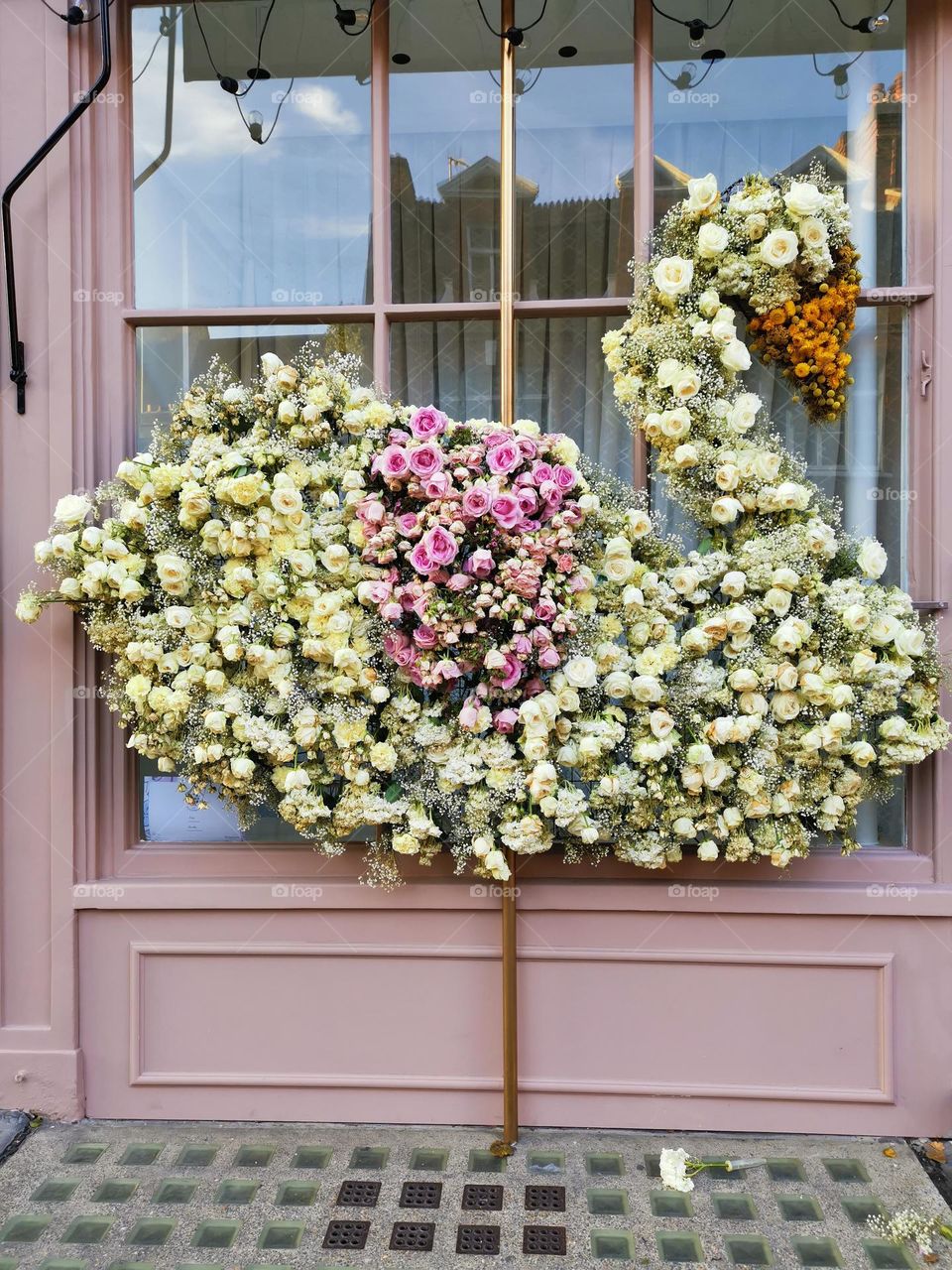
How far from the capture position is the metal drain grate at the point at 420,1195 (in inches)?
89.1

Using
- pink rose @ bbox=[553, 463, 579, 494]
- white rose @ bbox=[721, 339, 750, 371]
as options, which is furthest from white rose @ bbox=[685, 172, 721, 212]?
pink rose @ bbox=[553, 463, 579, 494]

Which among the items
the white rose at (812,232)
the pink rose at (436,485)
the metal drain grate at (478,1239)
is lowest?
the metal drain grate at (478,1239)

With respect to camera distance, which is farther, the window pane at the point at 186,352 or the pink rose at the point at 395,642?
the window pane at the point at 186,352

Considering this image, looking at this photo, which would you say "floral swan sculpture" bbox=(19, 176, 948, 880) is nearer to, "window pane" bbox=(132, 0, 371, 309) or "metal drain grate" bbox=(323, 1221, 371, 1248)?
"window pane" bbox=(132, 0, 371, 309)

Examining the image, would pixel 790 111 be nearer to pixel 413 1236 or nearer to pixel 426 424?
pixel 426 424

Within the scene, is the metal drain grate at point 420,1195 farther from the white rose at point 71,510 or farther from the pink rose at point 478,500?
the white rose at point 71,510

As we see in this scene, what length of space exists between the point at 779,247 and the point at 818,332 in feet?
0.95

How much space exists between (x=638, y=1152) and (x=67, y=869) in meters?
2.04

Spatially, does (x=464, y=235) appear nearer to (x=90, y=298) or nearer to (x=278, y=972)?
(x=90, y=298)

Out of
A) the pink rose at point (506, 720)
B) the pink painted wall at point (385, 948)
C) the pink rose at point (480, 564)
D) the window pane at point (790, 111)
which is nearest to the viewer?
Answer: the pink rose at point (480, 564)

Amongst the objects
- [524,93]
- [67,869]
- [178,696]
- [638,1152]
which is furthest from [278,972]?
[524,93]

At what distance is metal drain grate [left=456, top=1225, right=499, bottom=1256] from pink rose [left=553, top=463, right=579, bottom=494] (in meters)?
2.02

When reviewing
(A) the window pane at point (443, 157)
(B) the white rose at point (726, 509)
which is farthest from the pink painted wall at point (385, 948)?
(A) the window pane at point (443, 157)

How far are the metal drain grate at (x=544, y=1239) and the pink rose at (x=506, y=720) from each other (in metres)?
1.33
